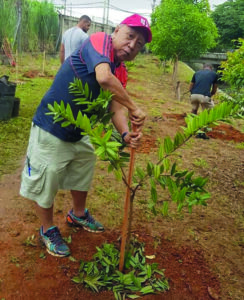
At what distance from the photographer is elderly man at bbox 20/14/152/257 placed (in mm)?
1902

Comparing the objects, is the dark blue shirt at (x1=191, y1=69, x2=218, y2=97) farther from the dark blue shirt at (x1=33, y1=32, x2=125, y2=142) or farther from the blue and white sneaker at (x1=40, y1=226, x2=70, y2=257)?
the blue and white sneaker at (x1=40, y1=226, x2=70, y2=257)

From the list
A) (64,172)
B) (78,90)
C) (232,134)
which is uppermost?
(78,90)

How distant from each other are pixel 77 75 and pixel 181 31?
12396 mm

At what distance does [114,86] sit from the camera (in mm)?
1847

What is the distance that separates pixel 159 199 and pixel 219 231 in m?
0.74

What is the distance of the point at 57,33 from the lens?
1673 centimetres

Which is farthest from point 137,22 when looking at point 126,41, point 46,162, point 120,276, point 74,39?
point 74,39

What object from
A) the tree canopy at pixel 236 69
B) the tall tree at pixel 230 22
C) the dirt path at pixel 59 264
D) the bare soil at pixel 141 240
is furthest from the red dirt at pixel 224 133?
the tall tree at pixel 230 22

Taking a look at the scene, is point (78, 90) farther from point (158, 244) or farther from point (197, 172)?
point (197, 172)

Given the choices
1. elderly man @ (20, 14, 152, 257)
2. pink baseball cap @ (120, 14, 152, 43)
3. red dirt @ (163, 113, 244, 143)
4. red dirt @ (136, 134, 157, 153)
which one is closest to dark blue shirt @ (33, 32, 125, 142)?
elderly man @ (20, 14, 152, 257)

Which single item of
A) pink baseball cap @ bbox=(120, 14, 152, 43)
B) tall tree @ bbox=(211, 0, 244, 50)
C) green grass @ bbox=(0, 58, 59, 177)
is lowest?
green grass @ bbox=(0, 58, 59, 177)

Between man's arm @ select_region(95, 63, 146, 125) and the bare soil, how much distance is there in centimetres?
114

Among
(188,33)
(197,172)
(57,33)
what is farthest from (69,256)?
(57,33)

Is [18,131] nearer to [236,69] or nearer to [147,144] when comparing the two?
[147,144]
